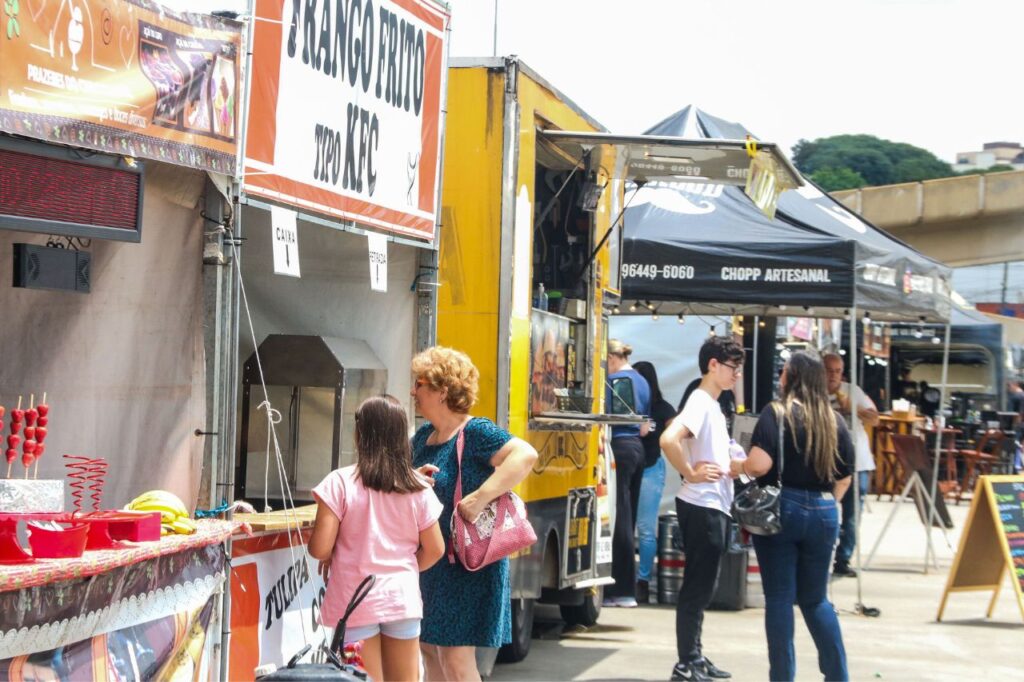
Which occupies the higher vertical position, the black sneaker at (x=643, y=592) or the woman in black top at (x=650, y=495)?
the woman in black top at (x=650, y=495)

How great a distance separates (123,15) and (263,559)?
2.44 meters

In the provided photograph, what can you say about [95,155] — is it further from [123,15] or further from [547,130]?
[547,130]

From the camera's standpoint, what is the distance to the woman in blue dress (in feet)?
17.6

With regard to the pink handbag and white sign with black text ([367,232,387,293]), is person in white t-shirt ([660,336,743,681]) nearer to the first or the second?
white sign with black text ([367,232,387,293])

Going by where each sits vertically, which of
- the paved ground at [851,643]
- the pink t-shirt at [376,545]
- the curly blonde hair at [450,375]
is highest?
the curly blonde hair at [450,375]

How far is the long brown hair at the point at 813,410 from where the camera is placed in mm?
6898

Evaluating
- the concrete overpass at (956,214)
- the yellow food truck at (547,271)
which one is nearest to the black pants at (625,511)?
the yellow food truck at (547,271)

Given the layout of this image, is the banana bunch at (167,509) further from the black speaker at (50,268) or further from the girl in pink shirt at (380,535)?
the black speaker at (50,268)

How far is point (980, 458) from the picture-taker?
23656 millimetres

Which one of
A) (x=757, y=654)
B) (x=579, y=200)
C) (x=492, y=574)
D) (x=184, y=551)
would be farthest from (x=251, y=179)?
(x=757, y=654)

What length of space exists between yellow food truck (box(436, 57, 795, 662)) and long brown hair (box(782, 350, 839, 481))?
1.56 metres

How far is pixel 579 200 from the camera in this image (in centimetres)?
959

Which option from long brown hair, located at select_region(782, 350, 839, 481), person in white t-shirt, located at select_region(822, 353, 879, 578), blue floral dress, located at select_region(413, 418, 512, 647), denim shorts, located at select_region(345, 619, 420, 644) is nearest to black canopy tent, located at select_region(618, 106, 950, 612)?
person in white t-shirt, located at select_region(822, 353, 879, 578)

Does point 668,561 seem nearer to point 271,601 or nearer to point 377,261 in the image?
point 377,261
